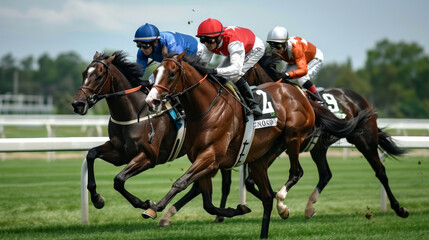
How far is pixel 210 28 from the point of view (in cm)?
526

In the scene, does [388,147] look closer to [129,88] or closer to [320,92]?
[320,92]

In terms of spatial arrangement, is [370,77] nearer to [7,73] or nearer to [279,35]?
[7,73]

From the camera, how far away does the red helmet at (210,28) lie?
526cm

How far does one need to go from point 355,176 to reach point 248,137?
711cm

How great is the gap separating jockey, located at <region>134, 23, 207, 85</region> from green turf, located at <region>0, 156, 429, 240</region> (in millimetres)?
1140

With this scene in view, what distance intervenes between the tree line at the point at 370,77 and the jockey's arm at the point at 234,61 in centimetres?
4249

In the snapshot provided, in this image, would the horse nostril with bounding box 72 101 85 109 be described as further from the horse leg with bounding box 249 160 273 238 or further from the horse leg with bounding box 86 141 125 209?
the horse leg with bounding box 249 160 273 238

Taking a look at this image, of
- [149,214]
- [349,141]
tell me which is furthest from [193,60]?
[349,141]

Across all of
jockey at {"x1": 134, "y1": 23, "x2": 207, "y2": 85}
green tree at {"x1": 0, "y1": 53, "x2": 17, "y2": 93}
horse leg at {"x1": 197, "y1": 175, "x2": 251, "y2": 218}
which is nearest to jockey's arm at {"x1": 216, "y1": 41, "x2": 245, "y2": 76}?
jockey at {"x1": 134, "y1": 23, "x2": 207, "y2": 85}

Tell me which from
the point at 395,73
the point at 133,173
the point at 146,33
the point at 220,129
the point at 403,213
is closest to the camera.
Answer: the point at 220,129

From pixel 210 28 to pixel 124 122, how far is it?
124 cm

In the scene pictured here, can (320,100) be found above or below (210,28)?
Answer: below

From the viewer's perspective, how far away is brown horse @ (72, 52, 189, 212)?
5.72 meters

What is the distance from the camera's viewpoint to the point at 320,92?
7105 mm
